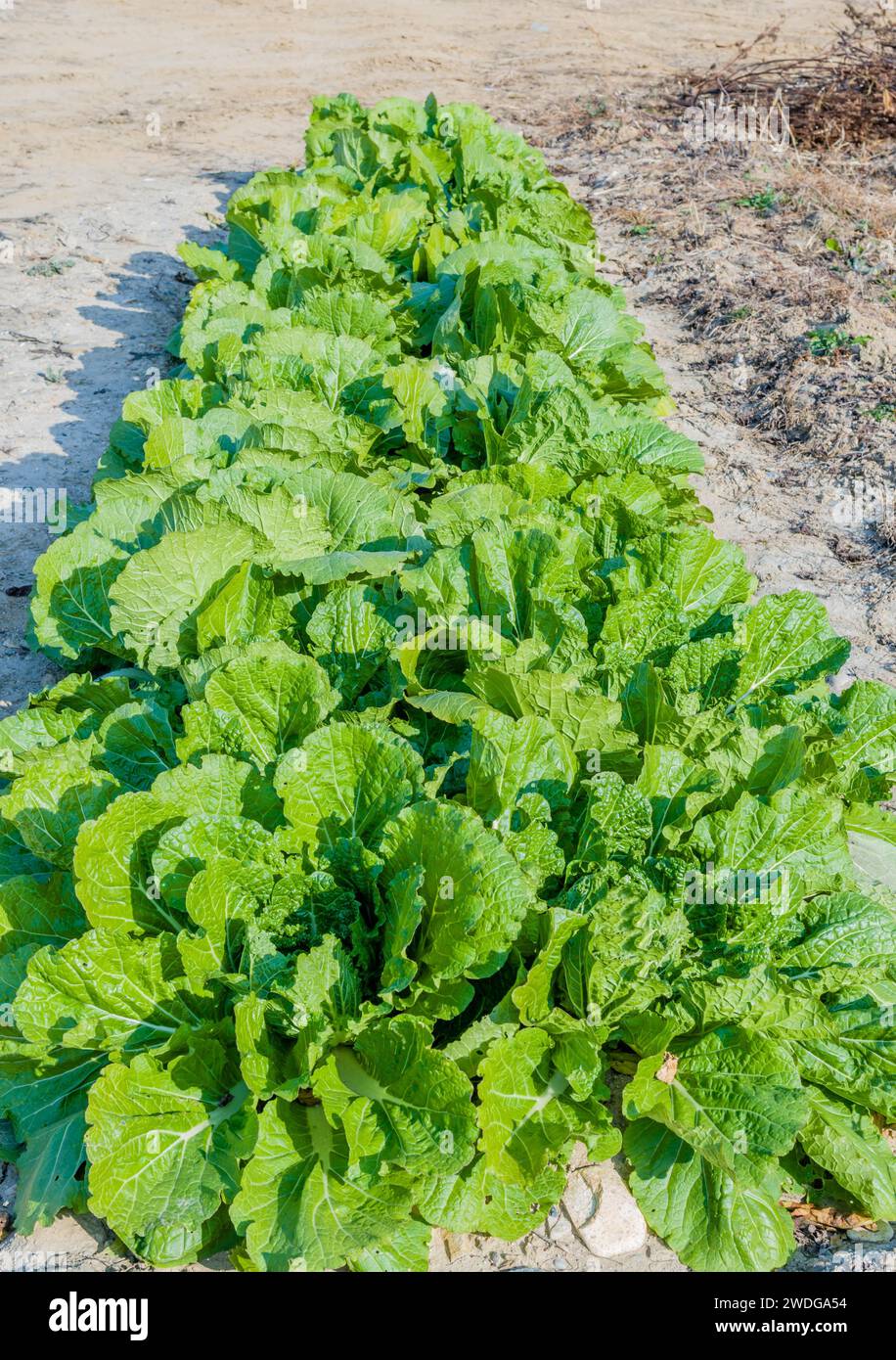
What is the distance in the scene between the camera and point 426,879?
2.77 m

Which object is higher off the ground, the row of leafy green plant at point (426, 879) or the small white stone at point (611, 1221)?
the row of leafy green plant at point (426, 879)

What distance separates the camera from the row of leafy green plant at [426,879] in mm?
2588

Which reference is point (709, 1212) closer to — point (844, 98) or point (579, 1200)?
point (579, 1200)

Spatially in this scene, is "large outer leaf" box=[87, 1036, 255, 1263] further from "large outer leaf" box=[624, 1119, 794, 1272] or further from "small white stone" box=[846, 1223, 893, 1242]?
"small white stone" box=[846, 1223, 893, 1242]

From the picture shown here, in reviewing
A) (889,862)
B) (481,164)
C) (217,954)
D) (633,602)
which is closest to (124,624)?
(217,954)

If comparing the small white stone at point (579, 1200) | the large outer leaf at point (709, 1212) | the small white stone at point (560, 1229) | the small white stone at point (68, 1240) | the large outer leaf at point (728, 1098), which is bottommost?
the small white stone at point (68, 1240)

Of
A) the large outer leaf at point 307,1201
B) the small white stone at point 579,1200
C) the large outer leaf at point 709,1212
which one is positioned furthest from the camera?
the small white stone at point 579,1200

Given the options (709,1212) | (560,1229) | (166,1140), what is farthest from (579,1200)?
(166,1140)

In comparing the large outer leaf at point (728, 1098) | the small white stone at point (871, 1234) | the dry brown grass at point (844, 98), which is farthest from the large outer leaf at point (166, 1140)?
the dry brown grass at point (844, 98)

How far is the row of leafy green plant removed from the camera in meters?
2.59

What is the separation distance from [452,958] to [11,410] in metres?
5.51

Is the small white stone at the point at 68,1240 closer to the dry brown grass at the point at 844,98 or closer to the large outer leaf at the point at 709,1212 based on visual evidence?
the large outer leaf at the point at 709,1212

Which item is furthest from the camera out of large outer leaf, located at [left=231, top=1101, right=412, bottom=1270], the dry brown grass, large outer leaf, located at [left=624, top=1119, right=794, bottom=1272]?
the dry brown grass

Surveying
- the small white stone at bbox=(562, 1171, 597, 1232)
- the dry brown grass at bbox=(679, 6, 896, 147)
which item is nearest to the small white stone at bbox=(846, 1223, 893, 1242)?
the small white stone at bbox=(562, 1171, 597, 1232)
